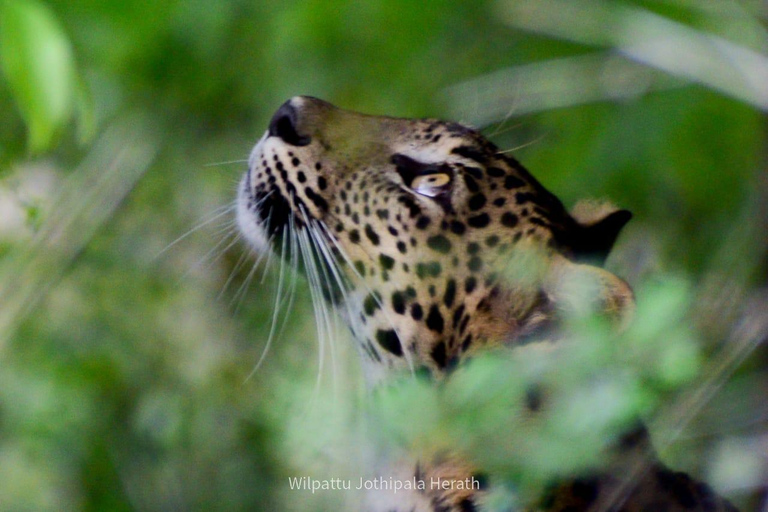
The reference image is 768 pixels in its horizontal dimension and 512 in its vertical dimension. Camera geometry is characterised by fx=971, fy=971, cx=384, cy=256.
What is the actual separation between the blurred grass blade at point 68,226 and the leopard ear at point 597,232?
49.7 inches

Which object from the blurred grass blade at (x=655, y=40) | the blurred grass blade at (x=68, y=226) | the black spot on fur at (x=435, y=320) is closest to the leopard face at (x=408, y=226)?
the black spot on fur at (x=435, y=320)

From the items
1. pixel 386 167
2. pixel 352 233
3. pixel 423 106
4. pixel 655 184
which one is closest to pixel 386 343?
pixel 352 233

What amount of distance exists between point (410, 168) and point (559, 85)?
0.71 meters

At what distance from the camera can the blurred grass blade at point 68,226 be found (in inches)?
90.7

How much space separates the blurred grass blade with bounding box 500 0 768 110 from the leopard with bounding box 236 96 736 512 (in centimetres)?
41

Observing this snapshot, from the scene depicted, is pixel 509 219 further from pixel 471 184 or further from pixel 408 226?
pixel 408 226

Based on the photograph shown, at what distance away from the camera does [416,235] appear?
7.11 ft

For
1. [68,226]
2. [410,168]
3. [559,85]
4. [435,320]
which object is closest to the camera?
[435,320]

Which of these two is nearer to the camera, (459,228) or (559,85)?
(459,228)

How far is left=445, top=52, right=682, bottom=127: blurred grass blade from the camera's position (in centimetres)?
270

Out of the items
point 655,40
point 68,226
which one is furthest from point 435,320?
point 68,226

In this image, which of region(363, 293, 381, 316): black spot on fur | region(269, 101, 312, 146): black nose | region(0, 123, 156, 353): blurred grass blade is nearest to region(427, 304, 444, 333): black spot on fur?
region(363, 293, 381, 316): black spot on fur

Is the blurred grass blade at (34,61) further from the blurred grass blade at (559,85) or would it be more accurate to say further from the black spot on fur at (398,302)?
the blurred grass blade at (559,85)

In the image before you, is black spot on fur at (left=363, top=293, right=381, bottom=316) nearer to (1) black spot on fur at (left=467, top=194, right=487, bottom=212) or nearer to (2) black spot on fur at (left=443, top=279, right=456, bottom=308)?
(2) black spot on fur at (left=443, top=279, right=456, bottom=308)
